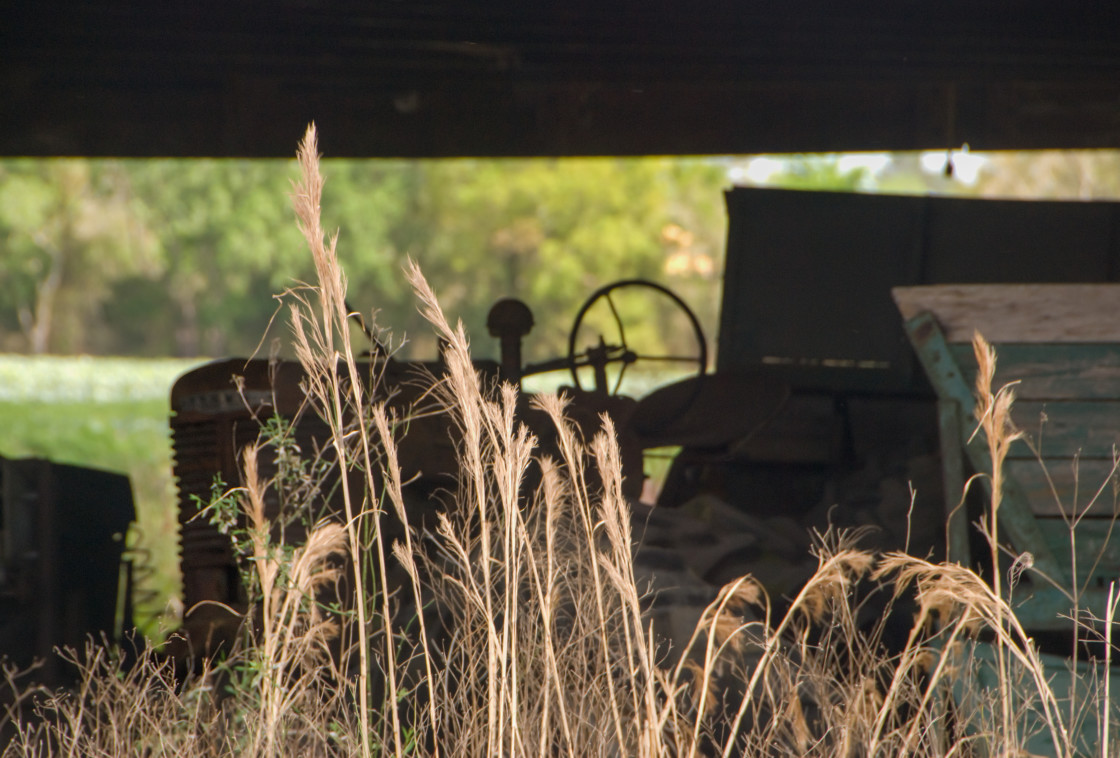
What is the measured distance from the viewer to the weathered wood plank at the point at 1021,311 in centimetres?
314

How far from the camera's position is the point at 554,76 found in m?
5.46

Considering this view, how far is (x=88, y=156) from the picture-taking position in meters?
5.60

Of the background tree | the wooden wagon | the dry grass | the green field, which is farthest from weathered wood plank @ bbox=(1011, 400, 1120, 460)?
the background tree

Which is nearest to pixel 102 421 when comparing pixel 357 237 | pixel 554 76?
pixel 357 237

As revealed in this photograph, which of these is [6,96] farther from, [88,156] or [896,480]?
[896,480]

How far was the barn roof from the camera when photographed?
4.63m

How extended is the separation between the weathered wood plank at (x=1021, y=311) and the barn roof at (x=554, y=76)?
1.75 meters

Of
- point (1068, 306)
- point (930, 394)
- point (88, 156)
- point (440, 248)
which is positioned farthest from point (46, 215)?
point (1068, 306)

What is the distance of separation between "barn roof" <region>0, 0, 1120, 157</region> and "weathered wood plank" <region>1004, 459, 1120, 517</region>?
7.80ft

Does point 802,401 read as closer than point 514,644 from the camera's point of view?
No

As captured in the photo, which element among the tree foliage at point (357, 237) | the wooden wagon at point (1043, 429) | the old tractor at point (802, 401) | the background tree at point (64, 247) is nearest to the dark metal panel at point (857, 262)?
the old tractor at point (802, 401)

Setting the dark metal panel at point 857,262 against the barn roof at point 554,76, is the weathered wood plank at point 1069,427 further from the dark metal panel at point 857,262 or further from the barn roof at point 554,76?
the dark metal panel at point 857,262

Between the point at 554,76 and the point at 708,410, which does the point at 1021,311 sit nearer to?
the point at 708,410

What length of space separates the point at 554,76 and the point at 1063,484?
11.2 ft
